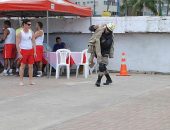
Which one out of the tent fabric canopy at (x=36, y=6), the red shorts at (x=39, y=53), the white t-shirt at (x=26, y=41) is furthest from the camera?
the red shorts at (x=39, y=53)

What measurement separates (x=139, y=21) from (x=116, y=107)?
8.07 m

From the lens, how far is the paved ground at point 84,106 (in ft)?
26.0

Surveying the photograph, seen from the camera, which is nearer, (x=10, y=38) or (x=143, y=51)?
(x=10, y=38)

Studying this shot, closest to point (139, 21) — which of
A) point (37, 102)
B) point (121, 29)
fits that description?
point (121, 29)

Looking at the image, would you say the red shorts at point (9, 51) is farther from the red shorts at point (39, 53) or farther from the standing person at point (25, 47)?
the standing person at point (25, 47)

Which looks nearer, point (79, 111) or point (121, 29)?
point (79, 111)

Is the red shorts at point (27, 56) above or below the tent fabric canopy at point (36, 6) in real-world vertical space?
below

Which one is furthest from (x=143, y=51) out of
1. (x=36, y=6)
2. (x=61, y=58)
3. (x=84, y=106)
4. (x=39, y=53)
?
(x=84, y=106)

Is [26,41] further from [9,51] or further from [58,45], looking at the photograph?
[58,45]

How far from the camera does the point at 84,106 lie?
31.6 feet

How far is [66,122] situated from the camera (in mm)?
8062

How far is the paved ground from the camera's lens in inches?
312

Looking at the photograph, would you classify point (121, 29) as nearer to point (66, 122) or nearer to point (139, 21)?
point (139, 21)

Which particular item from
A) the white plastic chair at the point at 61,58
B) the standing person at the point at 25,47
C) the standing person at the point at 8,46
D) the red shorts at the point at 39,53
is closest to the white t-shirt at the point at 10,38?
the standing person at the point at 8,46
